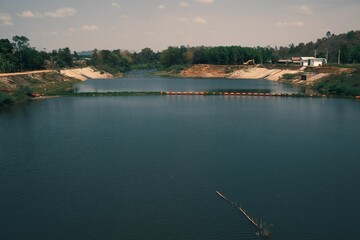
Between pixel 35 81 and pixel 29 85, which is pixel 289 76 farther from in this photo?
pixel 29 85

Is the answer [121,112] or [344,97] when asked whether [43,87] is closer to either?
[121,112]

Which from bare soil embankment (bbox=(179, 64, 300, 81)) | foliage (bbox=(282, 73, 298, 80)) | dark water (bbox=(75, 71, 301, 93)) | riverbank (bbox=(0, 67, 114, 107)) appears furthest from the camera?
bare soil embankment (bbox=(179, 64, 300, 81))

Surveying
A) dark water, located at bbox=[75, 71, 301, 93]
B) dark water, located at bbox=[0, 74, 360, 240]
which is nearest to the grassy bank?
dark water, located at bbox=[75, 71, 301, 93]

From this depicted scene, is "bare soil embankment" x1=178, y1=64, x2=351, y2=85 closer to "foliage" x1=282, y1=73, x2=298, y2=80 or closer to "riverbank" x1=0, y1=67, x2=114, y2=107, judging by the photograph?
"foliage" x1=282, y1=73, x2=298, y2=80

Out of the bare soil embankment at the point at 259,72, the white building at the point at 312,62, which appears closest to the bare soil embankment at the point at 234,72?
the bare soil embankment at the point at 259,72

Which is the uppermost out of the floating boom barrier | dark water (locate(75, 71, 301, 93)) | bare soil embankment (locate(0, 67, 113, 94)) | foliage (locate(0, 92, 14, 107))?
bare soil embankment (locate(0, 67, 113, 94))

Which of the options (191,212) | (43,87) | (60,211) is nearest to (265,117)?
(191,212)

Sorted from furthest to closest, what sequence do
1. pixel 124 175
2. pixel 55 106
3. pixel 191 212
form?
pixel 55 106, pixel 124 175, pixel 191 212
